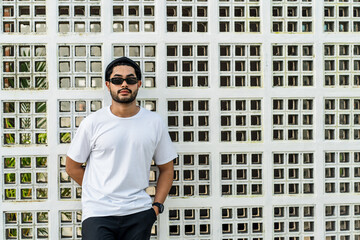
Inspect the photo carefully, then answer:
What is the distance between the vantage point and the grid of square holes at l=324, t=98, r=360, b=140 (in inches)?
79.1

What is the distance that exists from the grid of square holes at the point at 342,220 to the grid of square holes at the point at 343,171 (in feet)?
0.37

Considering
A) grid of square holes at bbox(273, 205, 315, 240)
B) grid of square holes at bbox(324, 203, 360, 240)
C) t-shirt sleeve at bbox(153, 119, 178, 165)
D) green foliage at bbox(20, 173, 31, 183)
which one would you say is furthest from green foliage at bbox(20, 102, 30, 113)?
grid of square holes at bbox(324, 203, 360, 240)

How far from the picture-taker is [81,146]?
1.66m

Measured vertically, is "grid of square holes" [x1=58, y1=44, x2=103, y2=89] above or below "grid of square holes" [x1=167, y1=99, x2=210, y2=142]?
above

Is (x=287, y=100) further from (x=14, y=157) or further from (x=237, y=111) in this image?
(x=14, y=157)

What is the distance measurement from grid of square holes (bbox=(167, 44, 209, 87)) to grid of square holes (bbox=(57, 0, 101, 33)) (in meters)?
0.47

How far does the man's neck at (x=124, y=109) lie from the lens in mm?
1634

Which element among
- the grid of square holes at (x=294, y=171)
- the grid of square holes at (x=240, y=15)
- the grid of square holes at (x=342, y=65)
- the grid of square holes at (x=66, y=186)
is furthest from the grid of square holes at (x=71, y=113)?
the grid of square holes at (x=342, y=65)

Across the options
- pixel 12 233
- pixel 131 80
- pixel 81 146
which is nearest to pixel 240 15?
pixel 131 80

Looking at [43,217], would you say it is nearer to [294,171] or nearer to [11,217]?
[11,217]

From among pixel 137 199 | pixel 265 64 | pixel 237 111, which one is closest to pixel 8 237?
pixel 137 199

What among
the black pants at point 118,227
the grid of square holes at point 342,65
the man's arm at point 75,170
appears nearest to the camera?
the black pants at point 118,227

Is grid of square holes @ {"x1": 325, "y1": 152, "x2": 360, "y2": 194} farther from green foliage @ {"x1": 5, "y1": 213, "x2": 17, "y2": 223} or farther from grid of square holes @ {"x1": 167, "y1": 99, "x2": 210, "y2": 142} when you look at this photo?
green foliage @ {"x1": 5, "y1": 213, "x2": 17, "y2": 223}

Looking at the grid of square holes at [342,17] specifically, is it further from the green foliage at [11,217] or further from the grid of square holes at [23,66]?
the green foliage at [11,217]
